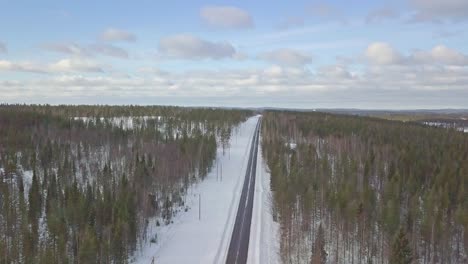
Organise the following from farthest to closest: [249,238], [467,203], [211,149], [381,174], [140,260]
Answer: [211,149]
[381,174]
[467,203]
[249,238]
[140,260]

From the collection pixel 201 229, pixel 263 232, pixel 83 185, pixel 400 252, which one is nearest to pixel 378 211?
pixel 263 232

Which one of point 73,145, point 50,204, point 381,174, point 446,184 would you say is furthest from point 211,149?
point 446,184

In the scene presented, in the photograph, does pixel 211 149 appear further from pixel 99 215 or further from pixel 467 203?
pixel 467 203

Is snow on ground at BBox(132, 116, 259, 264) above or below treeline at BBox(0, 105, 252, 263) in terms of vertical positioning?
below

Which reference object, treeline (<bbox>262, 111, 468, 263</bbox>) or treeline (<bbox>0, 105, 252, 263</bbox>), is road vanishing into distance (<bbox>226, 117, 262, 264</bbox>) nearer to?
treeline (<bbox>262, 111, 468, 263</bbox>)

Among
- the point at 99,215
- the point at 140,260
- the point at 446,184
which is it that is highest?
the point at 446,184

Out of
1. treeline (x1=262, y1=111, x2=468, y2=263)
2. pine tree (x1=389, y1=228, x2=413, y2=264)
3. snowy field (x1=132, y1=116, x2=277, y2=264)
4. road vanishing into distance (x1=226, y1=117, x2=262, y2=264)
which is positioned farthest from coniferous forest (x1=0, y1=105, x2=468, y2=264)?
road vanishing into distance (x1=226, y1=117, x2=262, y2=264)
